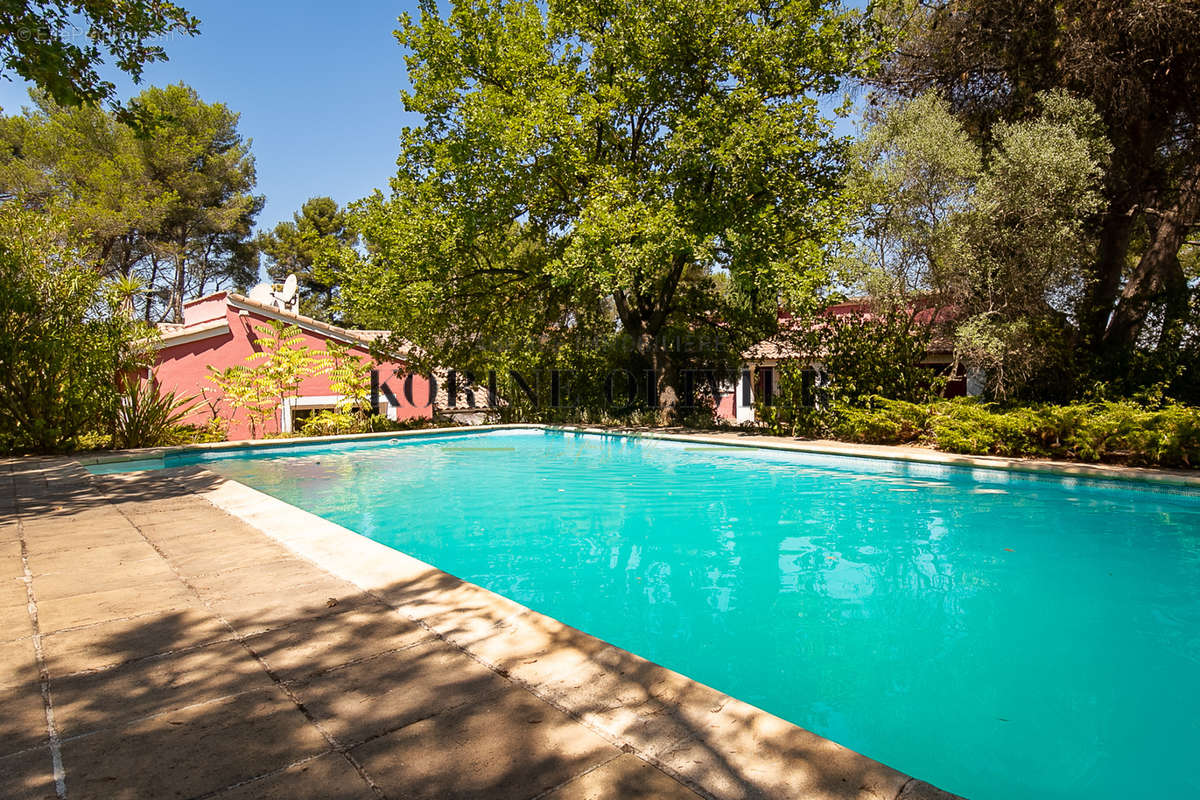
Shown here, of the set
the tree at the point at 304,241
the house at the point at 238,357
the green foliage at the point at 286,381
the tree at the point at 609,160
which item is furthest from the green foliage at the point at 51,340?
the tree at the point at 304,241

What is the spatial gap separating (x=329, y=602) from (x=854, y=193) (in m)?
13.8

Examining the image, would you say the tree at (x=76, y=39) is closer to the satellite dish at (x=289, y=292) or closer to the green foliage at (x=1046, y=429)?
the satellite dish at (x=289, y=292)

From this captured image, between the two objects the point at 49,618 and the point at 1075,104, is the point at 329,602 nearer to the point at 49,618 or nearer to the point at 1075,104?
the point at 49,618

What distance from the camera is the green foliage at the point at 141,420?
1187 cm

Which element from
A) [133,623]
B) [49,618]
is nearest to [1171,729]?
[133,623]

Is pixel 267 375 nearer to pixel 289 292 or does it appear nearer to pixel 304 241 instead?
pixel 289 292

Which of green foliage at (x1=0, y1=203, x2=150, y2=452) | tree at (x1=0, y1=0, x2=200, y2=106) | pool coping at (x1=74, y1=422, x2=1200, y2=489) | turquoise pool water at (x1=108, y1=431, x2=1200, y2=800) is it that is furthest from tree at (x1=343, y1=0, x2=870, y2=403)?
tree at (x1=0, y1=0, x2=200, y2=106)

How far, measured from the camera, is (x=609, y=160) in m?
16.7

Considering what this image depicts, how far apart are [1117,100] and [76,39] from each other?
18.2 meters

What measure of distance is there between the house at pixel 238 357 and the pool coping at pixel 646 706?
14.6 meters

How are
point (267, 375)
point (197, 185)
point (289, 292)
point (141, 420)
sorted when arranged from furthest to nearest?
point (197, 185)
point (289, 292)
point (267, 375)
point (141, 420)

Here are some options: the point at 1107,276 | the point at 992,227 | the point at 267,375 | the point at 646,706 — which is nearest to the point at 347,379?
the point at 267,375

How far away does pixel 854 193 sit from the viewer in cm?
1361

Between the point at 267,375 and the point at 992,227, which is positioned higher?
the point at 992,227
